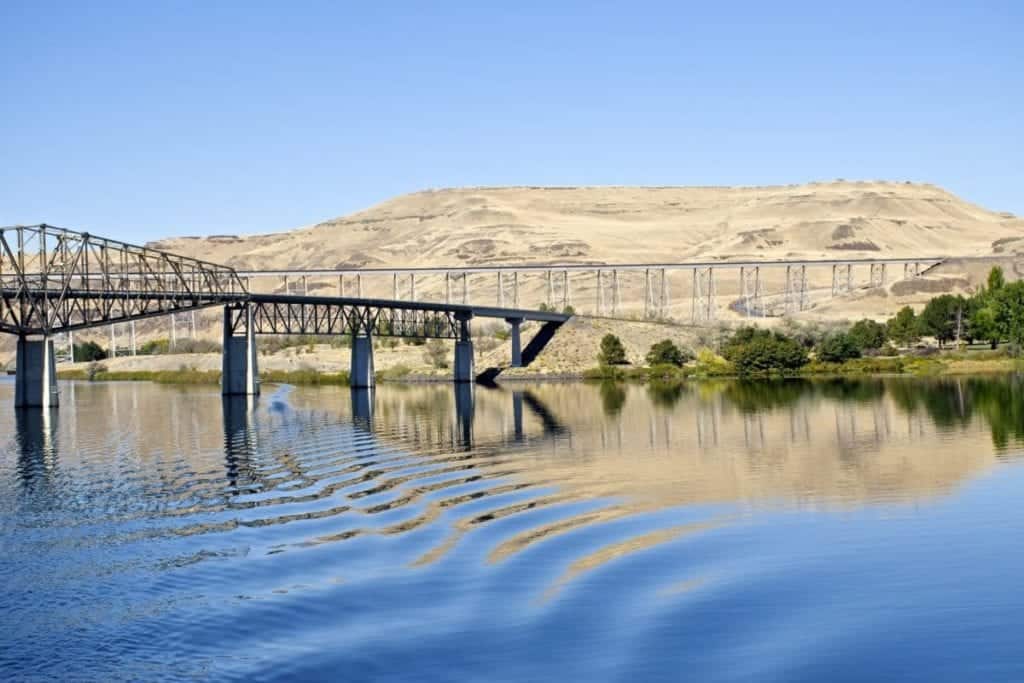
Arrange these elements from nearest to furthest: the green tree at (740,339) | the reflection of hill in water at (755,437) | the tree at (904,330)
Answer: the reflection of hill in water at (755,437) < the green tree at (740,339) < the tree at (904,330)

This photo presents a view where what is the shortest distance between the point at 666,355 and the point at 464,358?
23.1 meters

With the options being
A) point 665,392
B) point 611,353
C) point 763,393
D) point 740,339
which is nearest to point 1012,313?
point 740,339

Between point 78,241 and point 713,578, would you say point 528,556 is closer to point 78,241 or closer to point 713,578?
point 713,578

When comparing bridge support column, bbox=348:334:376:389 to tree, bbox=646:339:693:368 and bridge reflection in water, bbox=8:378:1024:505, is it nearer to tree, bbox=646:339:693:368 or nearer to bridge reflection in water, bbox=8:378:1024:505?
bridge reflection in water, bbox=8:378:1024:505

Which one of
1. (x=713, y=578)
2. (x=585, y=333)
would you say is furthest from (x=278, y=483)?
(x=585, y=333)

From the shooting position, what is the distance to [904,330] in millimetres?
148250

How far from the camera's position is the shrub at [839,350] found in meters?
137

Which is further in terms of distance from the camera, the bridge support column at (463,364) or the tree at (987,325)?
the bridge support column at (463,364)

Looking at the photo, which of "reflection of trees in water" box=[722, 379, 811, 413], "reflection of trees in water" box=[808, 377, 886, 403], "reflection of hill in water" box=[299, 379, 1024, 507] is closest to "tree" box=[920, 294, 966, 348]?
"reflection of trees in water" box=[808, 377, 886, 403]

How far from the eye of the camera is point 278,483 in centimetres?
4572

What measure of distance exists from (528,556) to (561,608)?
5.10 m

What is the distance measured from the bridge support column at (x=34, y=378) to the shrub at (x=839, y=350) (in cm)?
7988

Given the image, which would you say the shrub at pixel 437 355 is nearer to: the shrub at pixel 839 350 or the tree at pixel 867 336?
the shrub at pixel 839 350

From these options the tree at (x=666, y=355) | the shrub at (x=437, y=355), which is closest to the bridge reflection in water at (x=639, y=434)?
the tree at (x=666, y=355)
